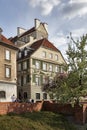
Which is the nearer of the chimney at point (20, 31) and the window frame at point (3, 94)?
the window frame at point (3, 94)

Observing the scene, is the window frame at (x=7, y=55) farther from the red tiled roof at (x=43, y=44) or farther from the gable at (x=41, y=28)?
the gable at (x=41, y=28)

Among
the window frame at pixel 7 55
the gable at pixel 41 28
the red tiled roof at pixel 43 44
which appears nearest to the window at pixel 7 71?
the window frame at pixel 7 55

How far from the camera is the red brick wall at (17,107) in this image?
26.7 meters

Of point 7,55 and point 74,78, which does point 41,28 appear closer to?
point 7,55

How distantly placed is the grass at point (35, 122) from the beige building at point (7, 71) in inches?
518

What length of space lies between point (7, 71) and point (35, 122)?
18.4 meters

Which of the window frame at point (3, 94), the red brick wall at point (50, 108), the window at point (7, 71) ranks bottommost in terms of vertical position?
the red brick wall at point (50, 108)

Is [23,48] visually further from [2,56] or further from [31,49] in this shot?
[2,56]

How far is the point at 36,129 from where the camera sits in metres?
24.4

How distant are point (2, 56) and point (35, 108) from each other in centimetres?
1379

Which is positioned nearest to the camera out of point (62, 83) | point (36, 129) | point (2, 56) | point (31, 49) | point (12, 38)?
point (36, 129)

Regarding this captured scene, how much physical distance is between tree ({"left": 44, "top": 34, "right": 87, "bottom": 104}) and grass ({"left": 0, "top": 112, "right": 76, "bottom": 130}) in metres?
2.28

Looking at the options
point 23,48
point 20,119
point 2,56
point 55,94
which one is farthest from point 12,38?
point 20,119

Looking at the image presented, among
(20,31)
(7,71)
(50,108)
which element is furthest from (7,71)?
(20,31)
